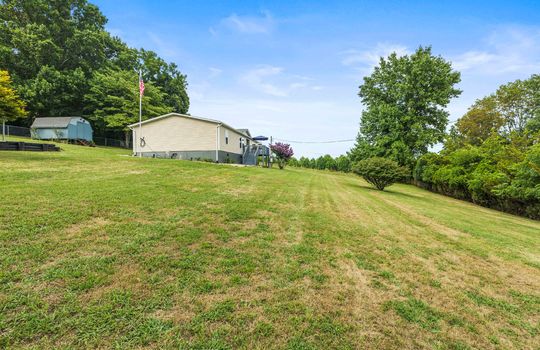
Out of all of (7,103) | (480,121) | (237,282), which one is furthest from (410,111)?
(7,103)

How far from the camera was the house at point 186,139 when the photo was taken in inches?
778

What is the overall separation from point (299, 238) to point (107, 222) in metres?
3.48

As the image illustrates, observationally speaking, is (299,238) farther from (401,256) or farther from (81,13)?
(81,13)

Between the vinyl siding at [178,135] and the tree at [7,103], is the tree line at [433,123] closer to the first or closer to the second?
the vinyl siding at [178,135]

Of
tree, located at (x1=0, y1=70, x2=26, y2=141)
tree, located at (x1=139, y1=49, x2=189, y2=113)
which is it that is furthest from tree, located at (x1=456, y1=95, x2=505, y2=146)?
tree, located at (x1=139, y1=49, x2=189, y2=113)

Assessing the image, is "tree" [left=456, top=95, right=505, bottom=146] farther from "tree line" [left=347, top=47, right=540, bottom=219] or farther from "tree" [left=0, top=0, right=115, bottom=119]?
"tree" [left=0, top=0, right=115, bottom=119]

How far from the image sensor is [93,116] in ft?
105

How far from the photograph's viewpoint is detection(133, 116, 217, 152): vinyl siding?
19.9 meters

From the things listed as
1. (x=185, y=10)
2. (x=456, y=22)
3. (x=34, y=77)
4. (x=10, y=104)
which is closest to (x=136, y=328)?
(x=10, y=104)

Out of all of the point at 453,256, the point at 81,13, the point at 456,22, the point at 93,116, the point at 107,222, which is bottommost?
the point at 453,256

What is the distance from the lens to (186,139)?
2055 centimetres

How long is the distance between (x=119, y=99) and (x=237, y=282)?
3415 cm

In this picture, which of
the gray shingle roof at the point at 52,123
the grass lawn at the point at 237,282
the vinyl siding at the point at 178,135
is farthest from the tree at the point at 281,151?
the gray shingle roof at the point at 52,123

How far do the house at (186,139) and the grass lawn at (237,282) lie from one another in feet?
48.4
